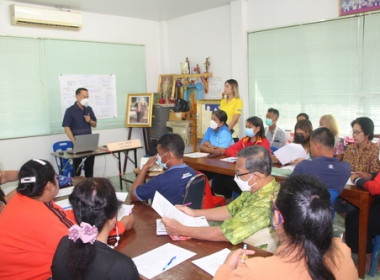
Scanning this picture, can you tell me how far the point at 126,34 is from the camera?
650 cm

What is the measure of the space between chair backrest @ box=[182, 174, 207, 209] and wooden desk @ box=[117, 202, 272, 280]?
15.3 inches

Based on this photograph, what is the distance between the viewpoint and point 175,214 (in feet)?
6.69

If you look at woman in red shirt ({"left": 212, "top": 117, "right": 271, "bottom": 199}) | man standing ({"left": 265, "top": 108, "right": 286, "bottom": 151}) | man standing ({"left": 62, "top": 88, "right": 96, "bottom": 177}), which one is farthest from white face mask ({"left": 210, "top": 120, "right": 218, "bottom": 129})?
man standing ({"left": 62, "top": 88, "right": 96, "bottom": 177})

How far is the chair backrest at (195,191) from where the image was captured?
8.14ft

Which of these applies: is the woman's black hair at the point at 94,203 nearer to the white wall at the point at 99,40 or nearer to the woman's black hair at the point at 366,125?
the woman's black hair at the point at 366,125

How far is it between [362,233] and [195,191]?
1.38m

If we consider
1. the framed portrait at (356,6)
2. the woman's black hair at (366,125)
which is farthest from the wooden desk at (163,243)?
the framed portrait at (356,6)

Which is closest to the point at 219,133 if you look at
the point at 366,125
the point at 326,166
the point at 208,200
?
the point at 208,200

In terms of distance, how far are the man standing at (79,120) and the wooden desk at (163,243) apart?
3228 mm

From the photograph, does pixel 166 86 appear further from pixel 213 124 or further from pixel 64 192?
pixel 64 192

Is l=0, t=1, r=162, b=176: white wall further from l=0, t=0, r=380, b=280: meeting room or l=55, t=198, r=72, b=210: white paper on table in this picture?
l=55, t=198, r=72, b=210: white paper on table

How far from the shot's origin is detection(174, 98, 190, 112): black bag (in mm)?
6426

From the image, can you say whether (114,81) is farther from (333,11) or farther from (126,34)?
(333,11)

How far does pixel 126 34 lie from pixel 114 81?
937mm
